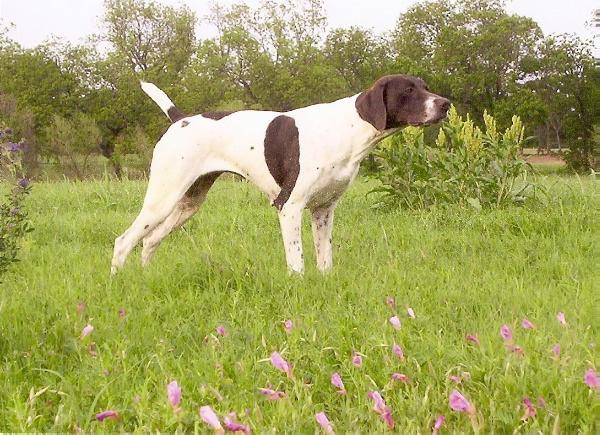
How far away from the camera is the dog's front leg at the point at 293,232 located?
4.45 m

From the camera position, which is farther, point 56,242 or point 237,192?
point 237,192

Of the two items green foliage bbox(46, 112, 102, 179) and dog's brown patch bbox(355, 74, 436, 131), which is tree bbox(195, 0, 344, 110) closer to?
green foliage bbox(46, 112, 102, 179)

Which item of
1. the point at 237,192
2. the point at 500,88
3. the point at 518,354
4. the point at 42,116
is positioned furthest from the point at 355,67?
the point at 518,354

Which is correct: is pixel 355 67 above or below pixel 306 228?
above

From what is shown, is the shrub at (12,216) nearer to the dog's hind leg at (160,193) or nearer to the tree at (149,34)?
the dog's hind leg at (160,193)

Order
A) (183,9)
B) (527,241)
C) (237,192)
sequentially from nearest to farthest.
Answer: (527,241) → (237,192) → (183,9)

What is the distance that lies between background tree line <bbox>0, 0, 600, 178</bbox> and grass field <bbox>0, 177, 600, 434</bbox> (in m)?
33.0

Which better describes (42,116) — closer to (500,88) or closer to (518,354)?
(500,88)

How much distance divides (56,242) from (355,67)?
42.0 m

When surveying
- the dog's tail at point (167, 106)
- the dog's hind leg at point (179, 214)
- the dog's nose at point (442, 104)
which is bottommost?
the dog's hind leg at point (179, 214)

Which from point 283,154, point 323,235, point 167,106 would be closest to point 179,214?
point 167,106

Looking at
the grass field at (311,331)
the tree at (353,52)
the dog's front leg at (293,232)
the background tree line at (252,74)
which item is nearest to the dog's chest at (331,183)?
the dog's front leg at (293,232)

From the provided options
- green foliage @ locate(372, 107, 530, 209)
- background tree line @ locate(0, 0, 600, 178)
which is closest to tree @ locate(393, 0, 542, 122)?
background tree line @ locate(0, 0, 600, 178)

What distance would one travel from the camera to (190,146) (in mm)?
4781
